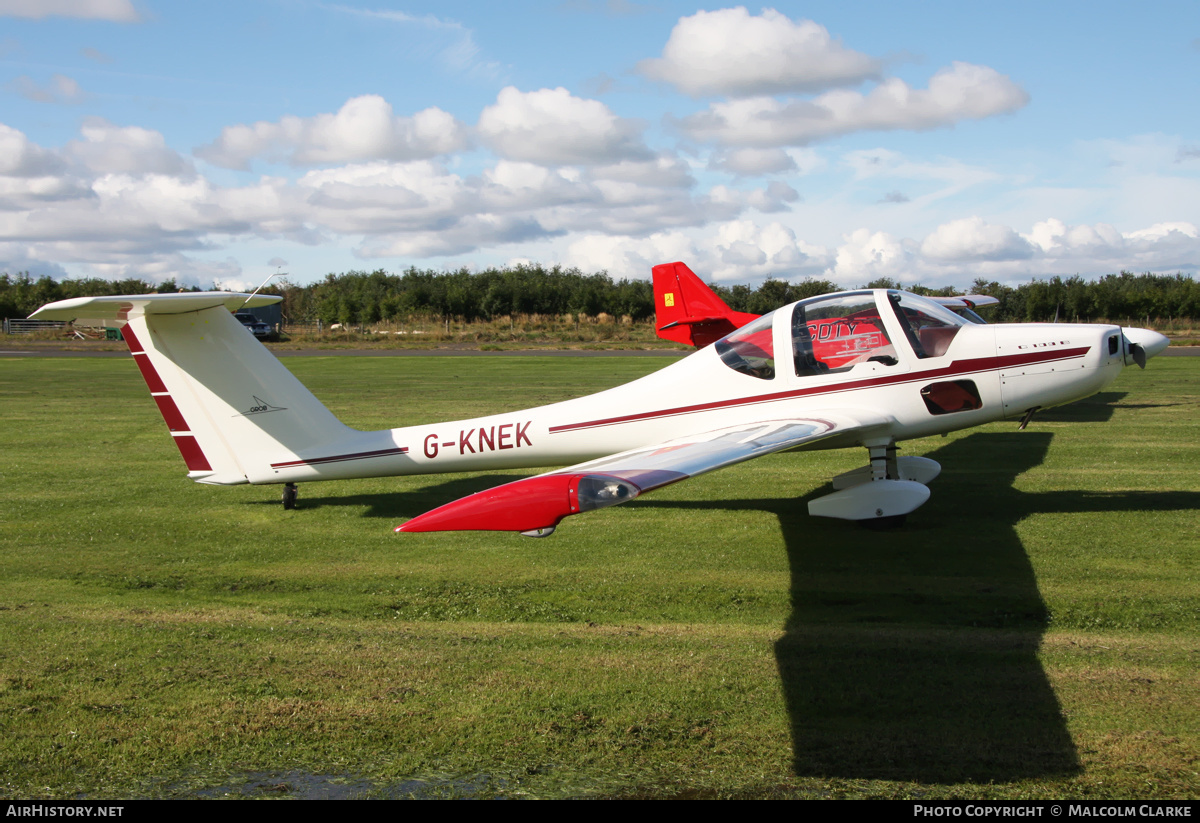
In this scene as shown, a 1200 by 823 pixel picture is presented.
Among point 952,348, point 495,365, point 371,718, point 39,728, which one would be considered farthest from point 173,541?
point 495,365

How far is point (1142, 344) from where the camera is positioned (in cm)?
817

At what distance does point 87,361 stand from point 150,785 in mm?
38665

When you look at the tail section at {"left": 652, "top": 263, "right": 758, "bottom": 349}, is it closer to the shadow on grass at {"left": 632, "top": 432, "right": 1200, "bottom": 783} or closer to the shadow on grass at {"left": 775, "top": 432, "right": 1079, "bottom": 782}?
the shadow on grass at {"left": 632, "top": 432, "right": 1200, "bottom": 783}

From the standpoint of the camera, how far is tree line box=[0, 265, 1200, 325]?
58031 mm

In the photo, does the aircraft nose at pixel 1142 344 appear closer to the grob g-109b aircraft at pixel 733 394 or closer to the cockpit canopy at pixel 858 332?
the grob g-109b aircraft at pixel 733 394

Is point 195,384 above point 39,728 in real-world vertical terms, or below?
above

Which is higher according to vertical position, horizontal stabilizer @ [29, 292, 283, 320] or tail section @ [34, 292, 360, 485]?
horizontal stabilizer @ [29, 292, 283, 320]

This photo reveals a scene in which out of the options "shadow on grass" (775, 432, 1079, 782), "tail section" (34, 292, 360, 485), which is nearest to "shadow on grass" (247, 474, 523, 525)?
"tail section" (34, 292, 360, 485)

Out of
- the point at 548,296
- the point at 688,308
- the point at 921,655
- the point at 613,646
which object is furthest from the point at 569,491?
the point at 548,296

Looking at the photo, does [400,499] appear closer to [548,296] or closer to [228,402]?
[228,402]

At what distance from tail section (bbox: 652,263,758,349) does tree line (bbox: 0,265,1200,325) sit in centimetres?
2512

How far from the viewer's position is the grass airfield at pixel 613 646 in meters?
3.78
